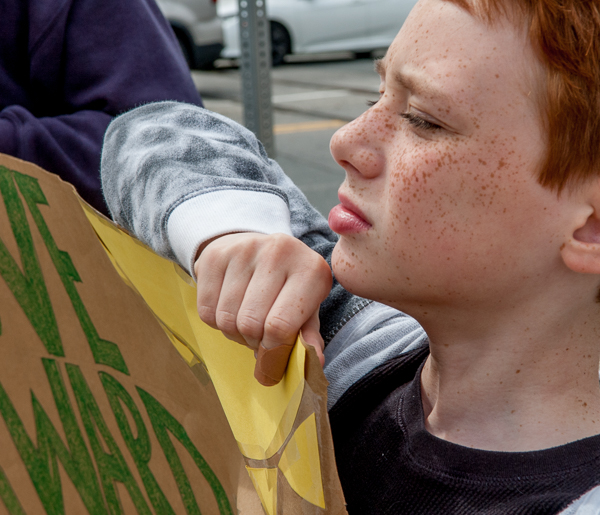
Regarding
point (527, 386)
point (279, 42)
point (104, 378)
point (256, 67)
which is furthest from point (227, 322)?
point (279, 42)

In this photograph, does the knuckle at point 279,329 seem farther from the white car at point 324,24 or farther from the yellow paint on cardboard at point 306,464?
the white car at point 324,24

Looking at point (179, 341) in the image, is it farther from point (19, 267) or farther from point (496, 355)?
point (496, 355)

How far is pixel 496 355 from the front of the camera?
0.83 meters

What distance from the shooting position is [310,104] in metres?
7.91

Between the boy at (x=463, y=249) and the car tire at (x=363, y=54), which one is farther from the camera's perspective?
the car tire at (x=363, y=54)

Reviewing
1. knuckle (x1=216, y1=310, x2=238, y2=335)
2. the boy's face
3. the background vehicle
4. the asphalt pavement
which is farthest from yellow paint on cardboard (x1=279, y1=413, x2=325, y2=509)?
the background vehicle

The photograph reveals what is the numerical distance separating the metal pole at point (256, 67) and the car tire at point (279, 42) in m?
7.33

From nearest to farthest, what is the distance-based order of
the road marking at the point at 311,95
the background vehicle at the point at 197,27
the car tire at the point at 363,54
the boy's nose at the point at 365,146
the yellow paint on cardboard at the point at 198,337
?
the yellow paint on cardboard at the point at 198,337 → the boy's nose at the point at 365,146 → the road marking at the point at 311,95 → the background vehicle at the point at 197,27 → the car tire at the point at 363,54

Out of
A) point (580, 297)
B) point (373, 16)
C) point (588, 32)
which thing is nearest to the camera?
point (588, 32)

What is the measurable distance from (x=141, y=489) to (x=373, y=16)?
1008 centimetres

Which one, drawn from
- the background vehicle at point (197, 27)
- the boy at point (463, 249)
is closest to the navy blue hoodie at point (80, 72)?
the boy at point (463, 249)

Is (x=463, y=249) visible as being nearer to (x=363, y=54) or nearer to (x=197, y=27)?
(x=197, y=27)

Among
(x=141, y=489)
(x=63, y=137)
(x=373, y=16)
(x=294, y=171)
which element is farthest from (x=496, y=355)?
(x=373, y=16)

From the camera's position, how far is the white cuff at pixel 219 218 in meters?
0.82
